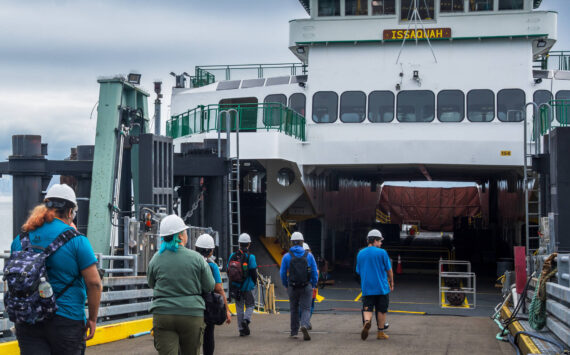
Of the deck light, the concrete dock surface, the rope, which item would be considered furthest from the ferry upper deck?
the rope

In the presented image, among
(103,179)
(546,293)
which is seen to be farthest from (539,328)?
(103,179)

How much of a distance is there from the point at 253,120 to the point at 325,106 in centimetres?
304

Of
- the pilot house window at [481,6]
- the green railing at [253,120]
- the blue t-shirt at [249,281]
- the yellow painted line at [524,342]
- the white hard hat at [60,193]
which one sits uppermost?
the pilot house window at [481,6]

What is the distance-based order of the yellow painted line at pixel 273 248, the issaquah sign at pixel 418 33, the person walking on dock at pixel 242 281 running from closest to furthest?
the person walking on dock at pixel 242 281 < the yellow painted line at pixel 273 248 < the issaquah sign at pixel 418 33

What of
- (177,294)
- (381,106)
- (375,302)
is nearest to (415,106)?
(381,106)

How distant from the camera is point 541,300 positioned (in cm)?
854

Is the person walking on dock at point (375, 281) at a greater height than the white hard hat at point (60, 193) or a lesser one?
lesser

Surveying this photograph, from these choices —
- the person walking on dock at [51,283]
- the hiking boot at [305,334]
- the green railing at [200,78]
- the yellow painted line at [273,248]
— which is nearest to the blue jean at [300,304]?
the hiking boot at [305,334]

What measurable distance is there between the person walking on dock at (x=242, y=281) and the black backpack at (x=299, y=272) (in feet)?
1.98

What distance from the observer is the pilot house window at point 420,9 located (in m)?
22.9

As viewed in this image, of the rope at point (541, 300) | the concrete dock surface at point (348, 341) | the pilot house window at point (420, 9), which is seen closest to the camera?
the rope at point (541, 300)

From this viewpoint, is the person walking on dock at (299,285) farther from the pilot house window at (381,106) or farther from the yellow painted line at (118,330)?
the pilot house window at (381,106)

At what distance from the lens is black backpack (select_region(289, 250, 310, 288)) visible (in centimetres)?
1077

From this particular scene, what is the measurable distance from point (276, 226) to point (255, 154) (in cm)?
315
